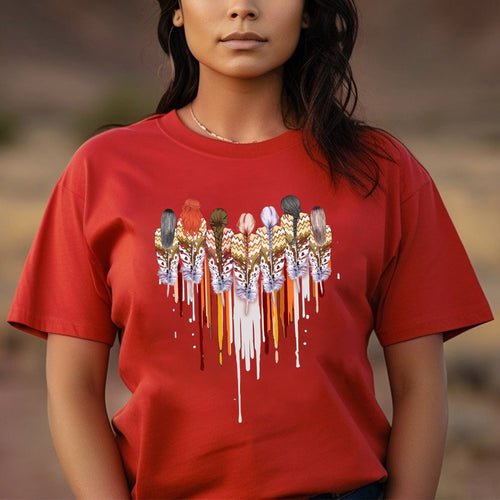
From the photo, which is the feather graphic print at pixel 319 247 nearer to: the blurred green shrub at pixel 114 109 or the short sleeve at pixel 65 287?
the short sleeve at pixel 65 287

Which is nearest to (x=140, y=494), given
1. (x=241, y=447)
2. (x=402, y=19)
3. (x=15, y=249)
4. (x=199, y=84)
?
(x=241, y=447)

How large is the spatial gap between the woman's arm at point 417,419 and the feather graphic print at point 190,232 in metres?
0.32

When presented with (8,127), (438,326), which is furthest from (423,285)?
(8,127)

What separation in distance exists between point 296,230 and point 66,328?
348 mm

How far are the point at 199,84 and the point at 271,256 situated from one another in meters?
0.33

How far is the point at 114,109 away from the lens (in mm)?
4672

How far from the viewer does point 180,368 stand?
3.97 ft

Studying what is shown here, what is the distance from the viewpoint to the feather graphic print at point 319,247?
4.12 feet

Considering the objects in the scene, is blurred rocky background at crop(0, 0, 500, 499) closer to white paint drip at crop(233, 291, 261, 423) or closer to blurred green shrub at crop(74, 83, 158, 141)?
blurred green shrub at crop(74, 83, 158, 141)

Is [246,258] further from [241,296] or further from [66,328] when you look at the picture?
[66,328]

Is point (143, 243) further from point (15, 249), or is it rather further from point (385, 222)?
point (15, 249)

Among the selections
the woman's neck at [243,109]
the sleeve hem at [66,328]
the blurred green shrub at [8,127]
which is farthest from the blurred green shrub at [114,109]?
the sleeve hem at [66,328]

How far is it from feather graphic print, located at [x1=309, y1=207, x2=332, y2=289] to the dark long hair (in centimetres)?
7

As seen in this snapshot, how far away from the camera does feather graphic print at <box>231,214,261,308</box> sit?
4.11 feet
